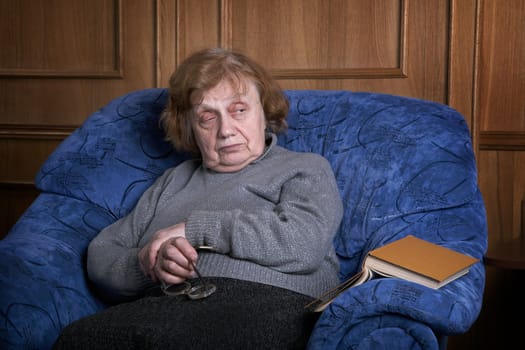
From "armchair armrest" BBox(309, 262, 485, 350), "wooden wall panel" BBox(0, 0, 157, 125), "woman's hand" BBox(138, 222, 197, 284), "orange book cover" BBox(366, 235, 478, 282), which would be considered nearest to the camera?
"armchair armrest" BBox(309, 262, 485, 350)

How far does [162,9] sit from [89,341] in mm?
1544

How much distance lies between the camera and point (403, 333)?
110 centimetres

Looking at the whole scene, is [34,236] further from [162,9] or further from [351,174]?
[162,9]

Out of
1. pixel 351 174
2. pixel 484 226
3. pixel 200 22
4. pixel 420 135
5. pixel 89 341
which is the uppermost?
pixel 200 22

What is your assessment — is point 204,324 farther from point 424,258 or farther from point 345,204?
point 345,204

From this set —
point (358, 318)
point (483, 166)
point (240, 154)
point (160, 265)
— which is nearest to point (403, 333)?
point (358, 318)

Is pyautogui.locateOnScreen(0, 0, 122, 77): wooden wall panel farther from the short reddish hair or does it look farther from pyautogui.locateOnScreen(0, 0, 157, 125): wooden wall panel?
the short reddish hair

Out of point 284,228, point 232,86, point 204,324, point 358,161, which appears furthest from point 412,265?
point 232,86

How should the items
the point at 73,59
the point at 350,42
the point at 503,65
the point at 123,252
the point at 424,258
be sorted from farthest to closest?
the point at 73,59 → the point at 350,42 → the point at 503,65 → the point at 123,252 → the point at 424,258

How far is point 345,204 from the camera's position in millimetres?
1660

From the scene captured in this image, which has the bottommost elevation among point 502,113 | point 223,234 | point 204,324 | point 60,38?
point 204,324

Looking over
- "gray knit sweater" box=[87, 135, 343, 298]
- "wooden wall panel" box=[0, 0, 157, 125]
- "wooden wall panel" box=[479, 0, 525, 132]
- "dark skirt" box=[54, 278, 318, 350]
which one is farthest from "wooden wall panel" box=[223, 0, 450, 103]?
"dark skirt" box=[54, 278, 318, 350]

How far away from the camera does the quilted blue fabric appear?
3.69 feet

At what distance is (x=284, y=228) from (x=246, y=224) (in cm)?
8
